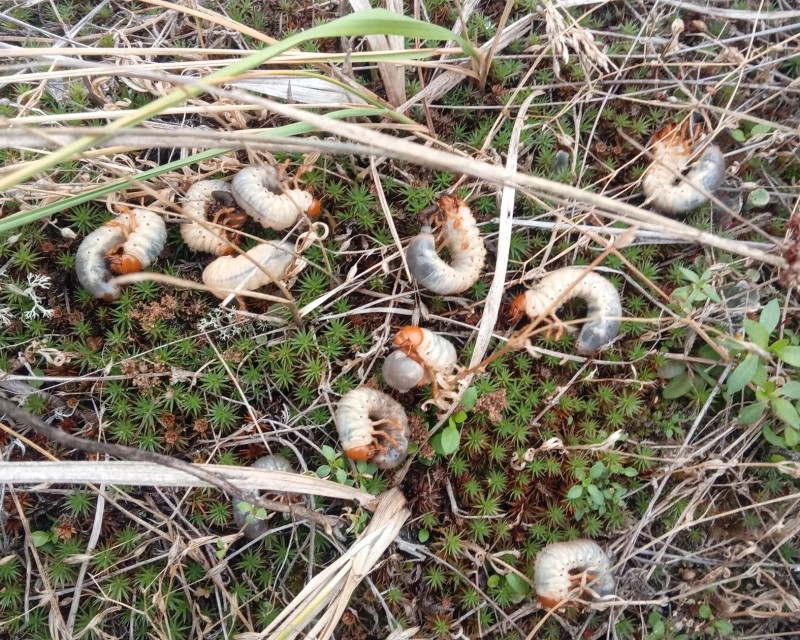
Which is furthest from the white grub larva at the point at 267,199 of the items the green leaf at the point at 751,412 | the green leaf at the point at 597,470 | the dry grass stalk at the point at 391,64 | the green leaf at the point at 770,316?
the green leaf at the point at 751,412

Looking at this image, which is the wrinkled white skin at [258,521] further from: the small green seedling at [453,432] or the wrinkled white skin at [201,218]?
the wrinkled white skin at [201,218]

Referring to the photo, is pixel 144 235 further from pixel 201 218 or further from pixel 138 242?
pixel 201 218

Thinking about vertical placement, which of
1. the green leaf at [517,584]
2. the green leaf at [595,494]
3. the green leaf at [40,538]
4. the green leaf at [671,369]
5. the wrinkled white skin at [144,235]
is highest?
the wrinkled white skin at [144,235]

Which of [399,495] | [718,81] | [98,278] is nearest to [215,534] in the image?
[399,495]

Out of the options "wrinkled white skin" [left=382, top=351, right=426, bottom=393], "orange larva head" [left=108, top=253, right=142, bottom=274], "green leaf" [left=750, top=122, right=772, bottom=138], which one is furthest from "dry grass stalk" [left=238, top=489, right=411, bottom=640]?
"green leaf" [left=750, top=122, right=772, bottom=138]

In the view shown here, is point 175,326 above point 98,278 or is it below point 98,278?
below

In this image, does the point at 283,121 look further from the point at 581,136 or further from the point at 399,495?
the point at 399,495
